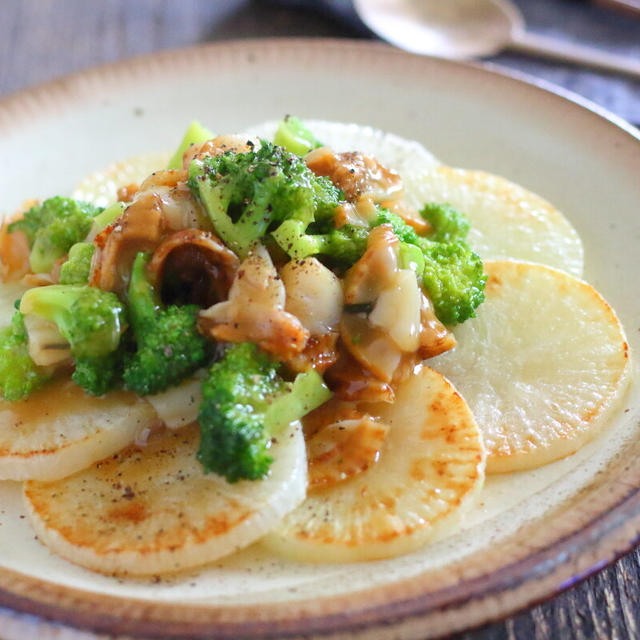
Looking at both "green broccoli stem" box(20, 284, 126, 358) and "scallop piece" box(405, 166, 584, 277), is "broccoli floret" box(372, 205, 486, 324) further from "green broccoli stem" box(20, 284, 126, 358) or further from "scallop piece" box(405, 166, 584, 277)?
"green broccoli stem" box(20, 284, 126, 358)

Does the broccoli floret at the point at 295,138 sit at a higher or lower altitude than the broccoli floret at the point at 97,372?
higher

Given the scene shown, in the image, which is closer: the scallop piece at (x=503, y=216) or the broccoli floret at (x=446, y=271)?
the broccoli floret at (x=446, y=271)

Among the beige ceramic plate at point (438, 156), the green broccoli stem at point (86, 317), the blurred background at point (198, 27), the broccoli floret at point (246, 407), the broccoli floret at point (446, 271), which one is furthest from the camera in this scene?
the blurred background at point (198, 27)

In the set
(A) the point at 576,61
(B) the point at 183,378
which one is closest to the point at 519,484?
(B) the point at 183,378

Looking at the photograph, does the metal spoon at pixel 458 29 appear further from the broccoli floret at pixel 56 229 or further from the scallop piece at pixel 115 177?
the broccoli floret at pixel 56 229

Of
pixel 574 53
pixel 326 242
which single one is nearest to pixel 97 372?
pixel 326 242

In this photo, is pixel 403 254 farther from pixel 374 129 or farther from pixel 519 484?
pixel 374 129

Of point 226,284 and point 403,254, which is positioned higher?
point 403,254

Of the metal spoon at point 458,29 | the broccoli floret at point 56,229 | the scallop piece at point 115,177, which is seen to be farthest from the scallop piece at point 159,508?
the metal spoon at point 458,29
